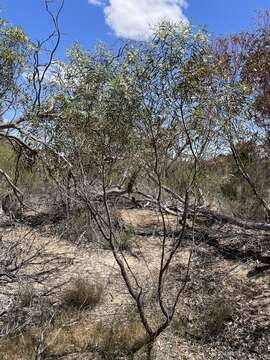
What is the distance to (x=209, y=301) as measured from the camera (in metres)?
6.50

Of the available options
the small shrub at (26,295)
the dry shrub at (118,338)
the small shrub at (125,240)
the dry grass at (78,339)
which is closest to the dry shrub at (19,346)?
the dry grass at (78,339)

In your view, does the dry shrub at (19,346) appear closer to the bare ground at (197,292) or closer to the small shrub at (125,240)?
the bare ground at (197,292)

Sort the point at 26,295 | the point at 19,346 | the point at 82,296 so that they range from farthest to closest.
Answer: the point at 82,296 → the point at 26,295 → the point at 19,346

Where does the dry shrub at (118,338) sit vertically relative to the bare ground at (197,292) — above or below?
below

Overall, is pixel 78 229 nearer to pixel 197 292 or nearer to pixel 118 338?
pixel 197 292

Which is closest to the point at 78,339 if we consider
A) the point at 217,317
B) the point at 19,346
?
the point at 19,346

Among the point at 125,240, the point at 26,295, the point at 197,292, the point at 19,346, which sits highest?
the point at 125,240

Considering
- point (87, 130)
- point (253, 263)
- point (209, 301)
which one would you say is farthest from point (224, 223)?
point (87, 130)

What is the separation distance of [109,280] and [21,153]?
2906 millimetres

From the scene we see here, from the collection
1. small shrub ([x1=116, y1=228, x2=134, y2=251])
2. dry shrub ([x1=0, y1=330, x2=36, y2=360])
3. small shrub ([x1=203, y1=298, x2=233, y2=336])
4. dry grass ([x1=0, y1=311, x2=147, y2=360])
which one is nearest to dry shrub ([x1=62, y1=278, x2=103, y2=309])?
dry grass ([x1=0, y1=311, x2=147, y2=360])

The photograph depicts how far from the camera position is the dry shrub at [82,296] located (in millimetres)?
6539

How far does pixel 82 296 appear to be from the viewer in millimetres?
6594

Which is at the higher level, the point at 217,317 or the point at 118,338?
the point at 217,317

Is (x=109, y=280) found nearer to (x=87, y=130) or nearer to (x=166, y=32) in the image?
(x=87, y=130)
